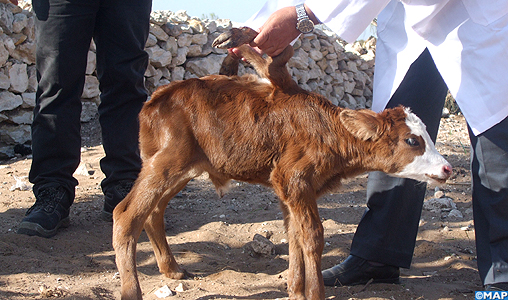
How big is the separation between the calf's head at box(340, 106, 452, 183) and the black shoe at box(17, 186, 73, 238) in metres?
2.41

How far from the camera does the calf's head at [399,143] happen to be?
2.82 m

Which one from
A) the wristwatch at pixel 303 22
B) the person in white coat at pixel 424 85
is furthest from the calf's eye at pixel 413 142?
the wristwatch at pixel 303 22

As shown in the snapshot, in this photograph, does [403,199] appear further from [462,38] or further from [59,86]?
[59,86]

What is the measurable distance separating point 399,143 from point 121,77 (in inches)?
91.3

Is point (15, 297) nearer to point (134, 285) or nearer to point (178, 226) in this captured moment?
point (134, 285)

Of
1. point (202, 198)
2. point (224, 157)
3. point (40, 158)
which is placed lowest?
point (202, 198)

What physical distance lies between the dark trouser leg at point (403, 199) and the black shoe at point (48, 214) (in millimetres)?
2352

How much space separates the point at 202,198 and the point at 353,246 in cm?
220

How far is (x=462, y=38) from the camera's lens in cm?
280

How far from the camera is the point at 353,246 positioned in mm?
3410

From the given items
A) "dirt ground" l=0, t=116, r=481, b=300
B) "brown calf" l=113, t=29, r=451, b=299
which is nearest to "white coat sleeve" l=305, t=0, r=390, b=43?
"brown calf" l=113, t=29, r=451, b=299

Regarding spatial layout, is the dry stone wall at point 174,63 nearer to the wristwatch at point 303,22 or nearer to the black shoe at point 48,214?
the black shoe at point 48,214

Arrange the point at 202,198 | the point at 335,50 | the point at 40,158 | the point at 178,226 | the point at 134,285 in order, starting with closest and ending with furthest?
1. the point at 134,285
2. the point at 40,158
3. the point at 178,226
4. the point at 202,198
5. the point at 335,50

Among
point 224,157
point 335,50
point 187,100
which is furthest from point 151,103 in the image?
point 335,50
